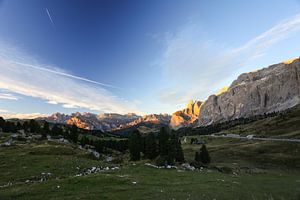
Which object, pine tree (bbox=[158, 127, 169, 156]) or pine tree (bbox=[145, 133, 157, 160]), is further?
pine tree (bbox=[145, 133, 157, 160])

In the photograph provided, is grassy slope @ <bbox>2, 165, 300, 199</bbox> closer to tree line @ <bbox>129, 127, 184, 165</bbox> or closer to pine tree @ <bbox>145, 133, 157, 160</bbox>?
tree line @ <bbox>129, 127, 184, 165</bbox>

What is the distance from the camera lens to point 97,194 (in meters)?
25.2

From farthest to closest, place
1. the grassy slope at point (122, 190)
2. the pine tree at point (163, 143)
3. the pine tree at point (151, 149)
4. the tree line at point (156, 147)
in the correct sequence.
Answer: the pine tree at point (151, 149)
the pine tree at point (163, 143)
the tree line at point (156, 147)
the grassy slope at point (122, 190)

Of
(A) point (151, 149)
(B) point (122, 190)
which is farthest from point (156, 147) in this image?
(B) point (122, 190)

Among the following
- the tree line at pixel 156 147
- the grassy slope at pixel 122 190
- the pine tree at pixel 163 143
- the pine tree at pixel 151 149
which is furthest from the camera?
the pine tree at pixel 151 149

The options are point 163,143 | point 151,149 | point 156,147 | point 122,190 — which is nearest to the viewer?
point 122,190

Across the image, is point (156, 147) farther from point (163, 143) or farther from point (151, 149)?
point (163, 143)

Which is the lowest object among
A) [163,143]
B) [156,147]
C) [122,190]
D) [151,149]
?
[122,190]

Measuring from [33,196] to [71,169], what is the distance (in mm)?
20130

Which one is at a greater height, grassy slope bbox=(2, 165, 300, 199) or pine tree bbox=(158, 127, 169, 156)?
pine tree bbox=(158, 127, 169, 156)

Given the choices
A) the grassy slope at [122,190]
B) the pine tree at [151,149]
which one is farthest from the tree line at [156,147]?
the grassy slope at [122,190]

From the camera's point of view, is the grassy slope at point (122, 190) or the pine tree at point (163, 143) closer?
the grassy slope at point (122, 190)

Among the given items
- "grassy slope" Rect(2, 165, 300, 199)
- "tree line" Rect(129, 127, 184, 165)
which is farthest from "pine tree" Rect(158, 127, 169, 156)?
"grassy slope" Rect(2, 165, 300, 199)

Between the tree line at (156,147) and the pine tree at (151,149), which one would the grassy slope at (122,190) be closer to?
the tree line at (156,147)
